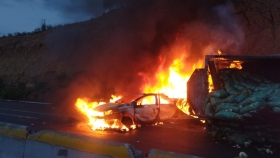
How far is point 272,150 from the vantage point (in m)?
8.33

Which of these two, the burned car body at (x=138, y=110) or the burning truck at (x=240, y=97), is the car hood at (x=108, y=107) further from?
the burning truck at (x=240, y=97)

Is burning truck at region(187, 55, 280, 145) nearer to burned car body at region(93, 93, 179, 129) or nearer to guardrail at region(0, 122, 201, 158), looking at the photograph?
burned car body at region(93, 93, 179, 129)

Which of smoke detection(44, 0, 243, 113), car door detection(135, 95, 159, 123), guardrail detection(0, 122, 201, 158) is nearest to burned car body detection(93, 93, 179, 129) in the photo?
car door detection(135, 95, 159, 123)

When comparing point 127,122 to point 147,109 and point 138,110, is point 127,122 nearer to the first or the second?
point 138,110

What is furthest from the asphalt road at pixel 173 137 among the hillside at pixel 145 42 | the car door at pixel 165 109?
the hillside at pixel 145 42

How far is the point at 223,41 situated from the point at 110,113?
11858 millimetres

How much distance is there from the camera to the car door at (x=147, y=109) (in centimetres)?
Result: 1195

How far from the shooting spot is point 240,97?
9.36 meters

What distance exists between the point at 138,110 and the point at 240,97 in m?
4.12

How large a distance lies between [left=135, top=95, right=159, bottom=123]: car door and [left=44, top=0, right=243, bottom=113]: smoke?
831 cm

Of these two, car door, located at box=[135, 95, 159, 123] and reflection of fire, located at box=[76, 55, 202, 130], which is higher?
reflection of fire, located at box=[76, 55, 202, 130]

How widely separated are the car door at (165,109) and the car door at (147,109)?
26 cm

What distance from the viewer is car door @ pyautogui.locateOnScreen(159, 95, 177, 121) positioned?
12695 mm

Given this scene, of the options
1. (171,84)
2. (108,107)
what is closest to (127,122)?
(108,107)
